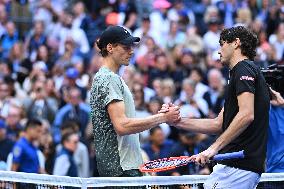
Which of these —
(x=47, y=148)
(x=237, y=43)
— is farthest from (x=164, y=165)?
(x=47, y=148)

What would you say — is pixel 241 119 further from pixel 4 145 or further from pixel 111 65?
pixel 4 145

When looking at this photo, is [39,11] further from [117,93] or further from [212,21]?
[117,93]

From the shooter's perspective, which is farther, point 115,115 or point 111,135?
point 111,135

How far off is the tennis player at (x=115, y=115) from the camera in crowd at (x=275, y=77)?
3.53ft

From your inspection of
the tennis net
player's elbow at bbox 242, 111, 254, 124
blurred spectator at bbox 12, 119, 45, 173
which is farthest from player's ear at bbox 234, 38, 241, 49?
blurred spectator at bbox 12, 119, 45, 173

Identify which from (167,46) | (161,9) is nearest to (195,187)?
(167,46)

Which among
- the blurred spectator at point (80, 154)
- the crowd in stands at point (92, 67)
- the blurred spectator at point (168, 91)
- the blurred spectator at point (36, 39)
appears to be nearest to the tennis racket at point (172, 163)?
the crowd in stands at point (92, 67)

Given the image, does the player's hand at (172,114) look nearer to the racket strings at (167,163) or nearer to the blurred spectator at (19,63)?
the racket strings at (167,163)

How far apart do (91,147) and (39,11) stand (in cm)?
698

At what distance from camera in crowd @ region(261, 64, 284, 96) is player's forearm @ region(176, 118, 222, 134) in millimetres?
732

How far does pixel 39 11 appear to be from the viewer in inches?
794

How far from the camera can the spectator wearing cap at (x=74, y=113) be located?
1505 centimetres

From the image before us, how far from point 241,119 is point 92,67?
10.6 m

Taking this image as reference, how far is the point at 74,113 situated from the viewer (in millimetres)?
15273
